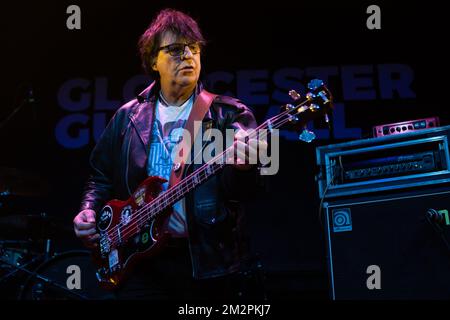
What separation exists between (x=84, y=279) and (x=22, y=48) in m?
2.09

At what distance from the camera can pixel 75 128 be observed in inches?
176

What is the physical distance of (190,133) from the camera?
2559mm

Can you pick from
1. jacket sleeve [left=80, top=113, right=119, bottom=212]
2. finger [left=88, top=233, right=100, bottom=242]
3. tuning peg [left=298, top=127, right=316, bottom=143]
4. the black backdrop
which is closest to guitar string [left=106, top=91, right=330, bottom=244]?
tuning peg [left=298, top=127, right=316, bottom=143]

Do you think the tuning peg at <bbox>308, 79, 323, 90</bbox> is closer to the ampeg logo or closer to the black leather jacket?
the black leather jacket

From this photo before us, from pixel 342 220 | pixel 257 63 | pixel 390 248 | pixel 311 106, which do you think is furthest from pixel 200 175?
pixel 257 63

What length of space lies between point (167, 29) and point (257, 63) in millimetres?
1696

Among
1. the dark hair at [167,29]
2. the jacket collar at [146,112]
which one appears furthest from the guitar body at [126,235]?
the dark hair at [167,29]

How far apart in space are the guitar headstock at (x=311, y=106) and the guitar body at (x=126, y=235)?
65 cm

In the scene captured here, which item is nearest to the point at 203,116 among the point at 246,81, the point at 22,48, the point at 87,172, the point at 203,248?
the point at 203,248

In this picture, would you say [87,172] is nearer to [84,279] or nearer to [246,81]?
[84,279]

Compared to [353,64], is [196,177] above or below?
below

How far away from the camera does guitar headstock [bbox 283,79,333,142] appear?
2281 mm

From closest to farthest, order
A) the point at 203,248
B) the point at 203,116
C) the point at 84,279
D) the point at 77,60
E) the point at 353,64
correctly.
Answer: the point at 203,248
the point at 203,116
the point at 84,279
the point at 353,64
the point at 77,60

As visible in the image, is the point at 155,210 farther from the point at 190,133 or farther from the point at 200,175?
the point at 190,133
